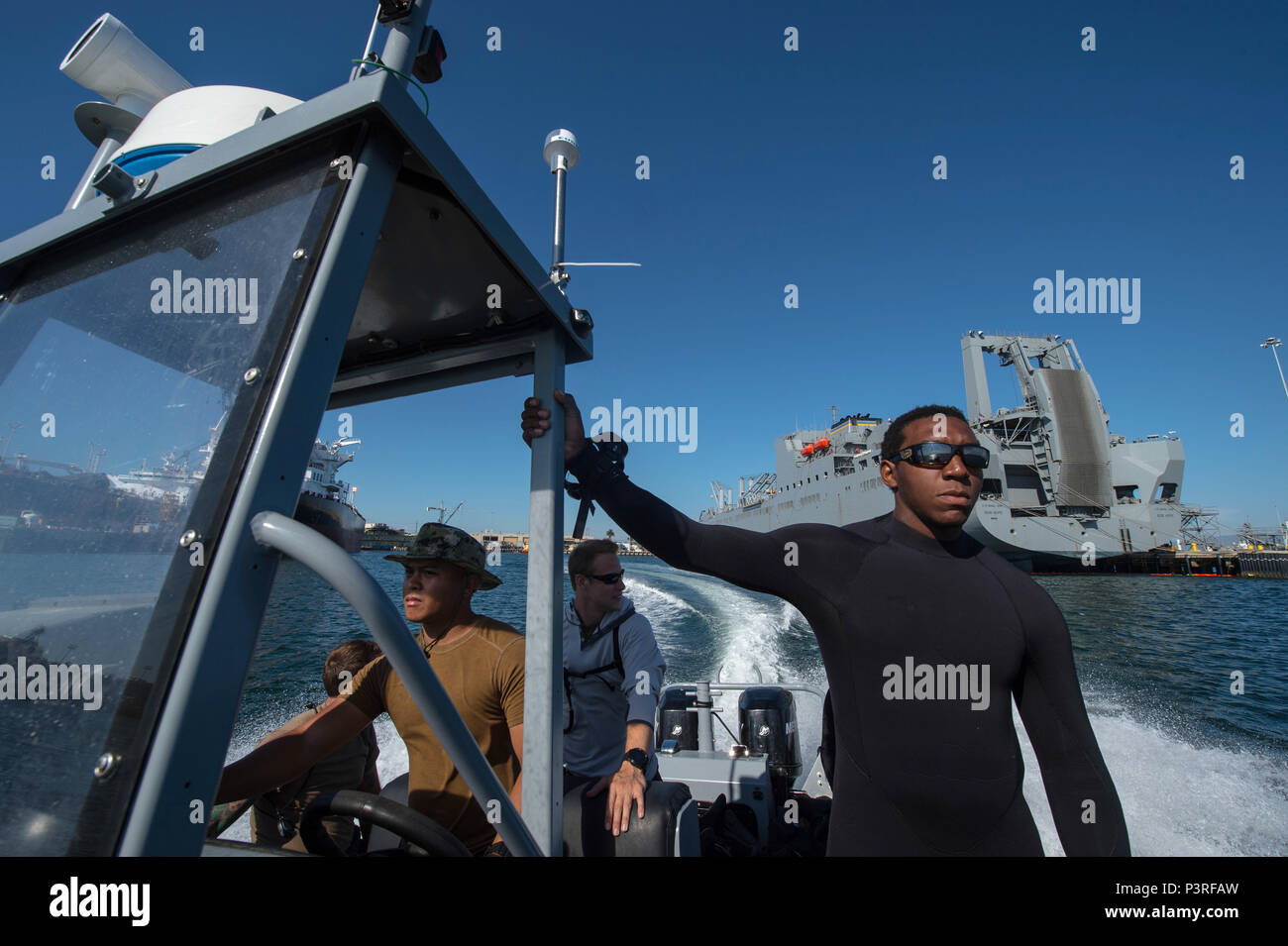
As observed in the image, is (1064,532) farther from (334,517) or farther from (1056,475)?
(334,517)

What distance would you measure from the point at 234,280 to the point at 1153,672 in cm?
1510

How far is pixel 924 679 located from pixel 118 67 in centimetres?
303

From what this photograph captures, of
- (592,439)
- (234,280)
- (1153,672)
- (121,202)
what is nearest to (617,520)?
(592,439)

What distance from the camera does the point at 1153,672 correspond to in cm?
1058

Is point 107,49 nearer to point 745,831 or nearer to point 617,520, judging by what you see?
point 617,520

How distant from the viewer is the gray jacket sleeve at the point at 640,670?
2641 millimetres

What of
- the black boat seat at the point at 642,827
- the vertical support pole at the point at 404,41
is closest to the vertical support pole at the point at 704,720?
the black boat seat at the point at 642,827

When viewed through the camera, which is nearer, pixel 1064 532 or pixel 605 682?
pixel 605 682

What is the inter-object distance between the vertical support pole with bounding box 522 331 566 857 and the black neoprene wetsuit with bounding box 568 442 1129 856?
156 millimetres

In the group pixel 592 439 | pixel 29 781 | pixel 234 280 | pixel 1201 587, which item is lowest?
pixel 1201 587

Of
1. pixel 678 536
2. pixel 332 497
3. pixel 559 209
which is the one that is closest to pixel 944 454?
pixel 678 536

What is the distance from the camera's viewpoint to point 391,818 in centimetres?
136

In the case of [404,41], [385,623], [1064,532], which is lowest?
[1064,532]

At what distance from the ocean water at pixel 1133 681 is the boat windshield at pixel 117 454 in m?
1.41
